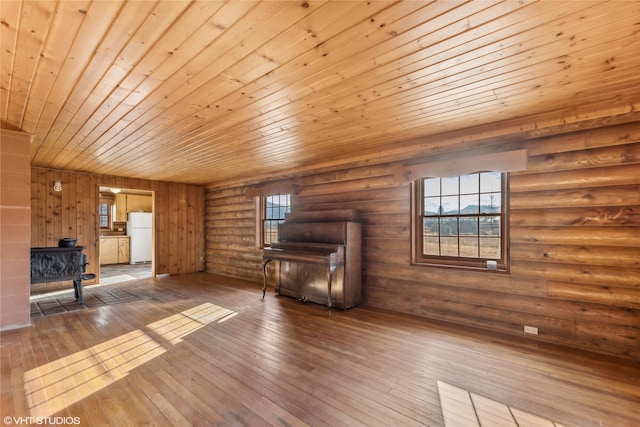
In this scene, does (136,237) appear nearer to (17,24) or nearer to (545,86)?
(17,24)

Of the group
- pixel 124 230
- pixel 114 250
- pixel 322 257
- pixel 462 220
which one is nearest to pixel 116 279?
pixel 114 250

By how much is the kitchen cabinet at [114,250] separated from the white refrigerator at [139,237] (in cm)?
18

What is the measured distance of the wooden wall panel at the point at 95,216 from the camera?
610 cm

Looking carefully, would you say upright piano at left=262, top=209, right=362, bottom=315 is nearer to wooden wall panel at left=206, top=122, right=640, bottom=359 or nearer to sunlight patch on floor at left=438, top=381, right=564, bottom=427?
wooden wall panel at left=206, top=122, right=640, bottom=359

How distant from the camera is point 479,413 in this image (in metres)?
2.07

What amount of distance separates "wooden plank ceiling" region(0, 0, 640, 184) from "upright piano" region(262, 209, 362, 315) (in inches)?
60.3

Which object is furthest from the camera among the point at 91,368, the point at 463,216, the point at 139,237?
the point at 139,237

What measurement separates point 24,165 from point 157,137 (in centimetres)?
169

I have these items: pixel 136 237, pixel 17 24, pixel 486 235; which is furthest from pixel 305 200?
pixel 136 237

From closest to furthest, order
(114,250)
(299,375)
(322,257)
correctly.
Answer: (299,375), (322,257), (114,250)

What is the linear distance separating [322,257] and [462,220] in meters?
1.98

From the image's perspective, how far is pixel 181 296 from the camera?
17.9 feet

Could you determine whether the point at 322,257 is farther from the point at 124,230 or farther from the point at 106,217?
the point at 106,217

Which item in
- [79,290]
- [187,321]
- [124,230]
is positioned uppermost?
[124,230]
